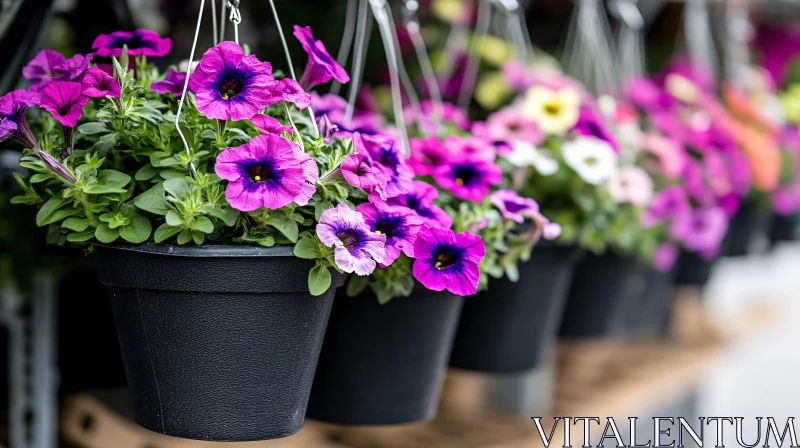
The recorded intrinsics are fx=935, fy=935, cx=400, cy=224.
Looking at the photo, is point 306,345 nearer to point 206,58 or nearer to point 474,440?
point 206,58

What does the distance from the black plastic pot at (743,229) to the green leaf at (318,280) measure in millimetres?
1753

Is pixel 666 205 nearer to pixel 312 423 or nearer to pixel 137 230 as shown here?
pixel 312 423

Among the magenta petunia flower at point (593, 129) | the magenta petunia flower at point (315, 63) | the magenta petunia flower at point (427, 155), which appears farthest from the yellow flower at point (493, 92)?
the magenta petunia flower at point (315, 63)

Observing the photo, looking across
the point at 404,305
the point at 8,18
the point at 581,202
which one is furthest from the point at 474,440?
the point at 8,18

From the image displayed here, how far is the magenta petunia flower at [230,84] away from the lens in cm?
87

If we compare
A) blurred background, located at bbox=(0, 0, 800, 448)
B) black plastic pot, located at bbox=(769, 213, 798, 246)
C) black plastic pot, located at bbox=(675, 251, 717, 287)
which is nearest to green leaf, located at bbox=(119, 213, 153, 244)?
blurred background, located at bbox=(0, 0, 800, 448)

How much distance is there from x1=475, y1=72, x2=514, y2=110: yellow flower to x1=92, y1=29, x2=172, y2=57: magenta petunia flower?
44.5 inches

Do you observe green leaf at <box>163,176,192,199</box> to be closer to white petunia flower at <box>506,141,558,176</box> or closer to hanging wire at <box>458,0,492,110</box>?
white petunia flower at <box>506,141,558,176</box>

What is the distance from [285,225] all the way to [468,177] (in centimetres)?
38

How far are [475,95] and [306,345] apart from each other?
135 cm

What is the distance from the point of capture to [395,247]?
91 centimetres

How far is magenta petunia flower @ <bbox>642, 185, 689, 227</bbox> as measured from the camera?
1688 mm

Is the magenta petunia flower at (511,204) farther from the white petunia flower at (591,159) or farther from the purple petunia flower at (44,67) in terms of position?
the purple petunia flower at (44,67)

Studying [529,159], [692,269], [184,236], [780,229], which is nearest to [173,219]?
[184,236]
